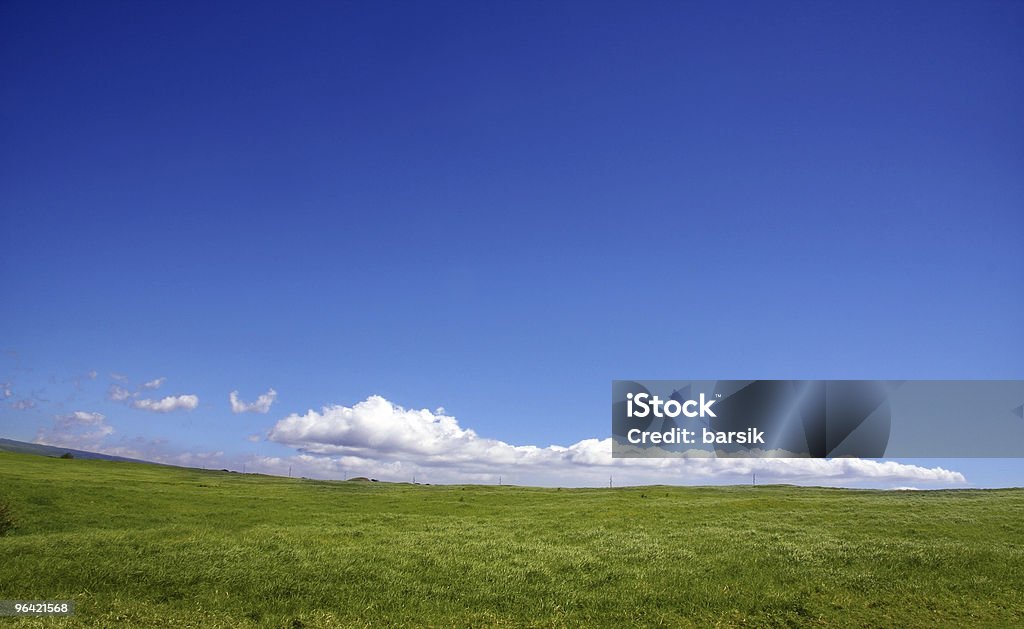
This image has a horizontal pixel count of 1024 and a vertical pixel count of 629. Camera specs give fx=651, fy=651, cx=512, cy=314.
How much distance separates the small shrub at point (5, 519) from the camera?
41.4m

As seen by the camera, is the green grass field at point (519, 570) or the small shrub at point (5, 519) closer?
the green grass field at point (519, 570)

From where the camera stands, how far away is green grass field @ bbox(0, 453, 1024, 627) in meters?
23.8

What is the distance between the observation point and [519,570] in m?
29.5

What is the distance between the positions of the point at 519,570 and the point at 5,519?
35.8m

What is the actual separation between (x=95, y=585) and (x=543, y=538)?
23.1 m

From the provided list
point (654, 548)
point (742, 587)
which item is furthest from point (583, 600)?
point (654, 548)

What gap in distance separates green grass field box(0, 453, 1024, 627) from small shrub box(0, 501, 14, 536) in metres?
0.63

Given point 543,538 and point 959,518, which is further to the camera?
point 959,518

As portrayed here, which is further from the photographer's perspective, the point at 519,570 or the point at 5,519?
the point at 5,519

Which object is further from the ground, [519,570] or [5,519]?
[519,570]

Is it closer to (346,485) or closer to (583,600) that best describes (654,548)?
(583,600)

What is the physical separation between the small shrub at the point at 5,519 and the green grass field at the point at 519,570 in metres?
0.63

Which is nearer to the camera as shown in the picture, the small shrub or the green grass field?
the green grass field

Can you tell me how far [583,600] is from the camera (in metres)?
25.4
